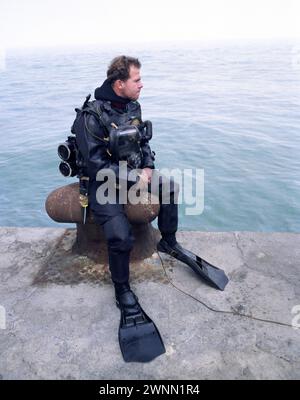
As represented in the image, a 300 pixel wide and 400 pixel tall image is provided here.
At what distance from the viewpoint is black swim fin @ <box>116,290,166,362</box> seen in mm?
2611

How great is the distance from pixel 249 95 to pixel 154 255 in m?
17.3

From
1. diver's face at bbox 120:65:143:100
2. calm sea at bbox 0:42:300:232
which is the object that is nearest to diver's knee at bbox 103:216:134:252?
diver's face at bbox 120:65:143:100

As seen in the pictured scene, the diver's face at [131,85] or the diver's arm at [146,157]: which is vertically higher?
the diver's face at [131,85]

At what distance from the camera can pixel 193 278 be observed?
3459mm

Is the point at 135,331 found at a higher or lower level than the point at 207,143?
higher

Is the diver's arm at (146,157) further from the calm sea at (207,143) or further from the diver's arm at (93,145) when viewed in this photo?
the calm sea at (207,143)

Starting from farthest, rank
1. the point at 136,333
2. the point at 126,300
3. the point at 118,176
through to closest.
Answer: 1. the point at 118,176
2. the point at 126,300
3. the point at 136,333

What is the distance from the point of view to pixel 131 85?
129 inches

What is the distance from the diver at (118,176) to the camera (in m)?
2.86

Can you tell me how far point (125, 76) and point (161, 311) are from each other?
2.01 meters

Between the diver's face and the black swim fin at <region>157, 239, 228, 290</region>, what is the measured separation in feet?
4.67
